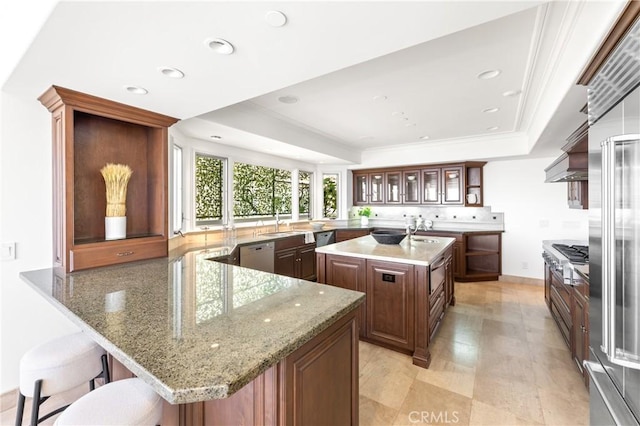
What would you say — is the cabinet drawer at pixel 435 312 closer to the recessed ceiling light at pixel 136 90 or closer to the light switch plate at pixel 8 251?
the recessed ceiling light at pixel 136 90

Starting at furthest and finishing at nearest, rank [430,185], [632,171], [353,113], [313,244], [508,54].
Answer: [430,185], [313,244], [353,113], [508,54], [632,171]

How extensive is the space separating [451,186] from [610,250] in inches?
186

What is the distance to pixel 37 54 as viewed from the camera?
55.7 inches

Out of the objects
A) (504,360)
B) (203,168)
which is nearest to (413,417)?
(504,360)

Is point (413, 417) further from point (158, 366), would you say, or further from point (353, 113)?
point (353, 113)

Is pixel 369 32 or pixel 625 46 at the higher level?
pixel 369 32

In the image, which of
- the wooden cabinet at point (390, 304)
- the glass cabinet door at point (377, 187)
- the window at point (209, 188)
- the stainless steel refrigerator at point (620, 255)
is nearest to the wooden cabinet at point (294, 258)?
the window at point (209, 188)

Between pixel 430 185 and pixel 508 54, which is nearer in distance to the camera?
pixel 508 54

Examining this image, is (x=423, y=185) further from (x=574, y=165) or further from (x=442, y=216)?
(x=574, y=165)

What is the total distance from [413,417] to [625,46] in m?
2.23

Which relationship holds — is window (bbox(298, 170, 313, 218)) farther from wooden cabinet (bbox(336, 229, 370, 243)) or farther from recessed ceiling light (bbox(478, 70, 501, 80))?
recessed ceiling light (bbox(478, 70, 501, 80))

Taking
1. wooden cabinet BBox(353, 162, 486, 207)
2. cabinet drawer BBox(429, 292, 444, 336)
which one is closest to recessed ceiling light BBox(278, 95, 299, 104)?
cabinet drawer BBox(429, 292, 444, 336)

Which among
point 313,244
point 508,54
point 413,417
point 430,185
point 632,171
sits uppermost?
point 508,54

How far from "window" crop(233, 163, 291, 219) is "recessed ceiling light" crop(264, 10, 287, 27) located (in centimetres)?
339
